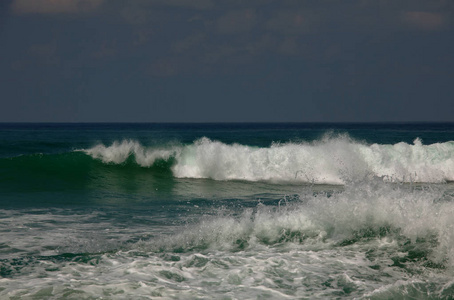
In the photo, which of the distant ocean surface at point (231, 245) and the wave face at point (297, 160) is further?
the wave face at point (297, 160)

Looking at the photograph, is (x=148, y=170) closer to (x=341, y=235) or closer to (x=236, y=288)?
(x=341, y=235)

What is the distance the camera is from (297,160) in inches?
783

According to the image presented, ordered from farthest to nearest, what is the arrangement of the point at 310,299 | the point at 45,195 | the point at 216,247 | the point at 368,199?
the point at 45,195, the point at 368,199, the point at 216,247, the point at 310,299

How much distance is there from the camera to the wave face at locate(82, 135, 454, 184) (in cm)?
1916

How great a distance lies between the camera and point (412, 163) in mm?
20922

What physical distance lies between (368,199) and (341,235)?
85 centimetres

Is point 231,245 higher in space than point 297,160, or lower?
lower

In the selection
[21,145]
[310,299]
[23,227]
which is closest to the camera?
[310,299]

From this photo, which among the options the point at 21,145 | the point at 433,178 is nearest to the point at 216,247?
the point at 433,178

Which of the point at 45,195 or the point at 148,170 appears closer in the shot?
the point at 45,195

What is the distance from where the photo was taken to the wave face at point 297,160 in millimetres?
19156

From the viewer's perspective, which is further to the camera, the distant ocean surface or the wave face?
the wave face

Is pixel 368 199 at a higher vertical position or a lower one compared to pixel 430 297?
higher

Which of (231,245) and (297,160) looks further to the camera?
(297,160)
